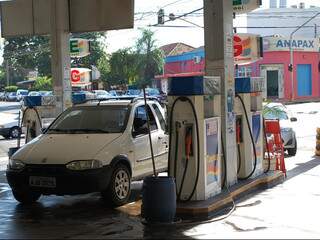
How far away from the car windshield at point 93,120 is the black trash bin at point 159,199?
2.00 meters

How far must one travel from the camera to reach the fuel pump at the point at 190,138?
30.1 ft

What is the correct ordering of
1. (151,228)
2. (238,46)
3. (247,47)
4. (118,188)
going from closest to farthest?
(151,228)
(118,188)
(247,47)
(238,46)

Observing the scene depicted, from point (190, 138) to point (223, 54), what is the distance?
5.96ft

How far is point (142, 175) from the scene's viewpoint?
1068 cm

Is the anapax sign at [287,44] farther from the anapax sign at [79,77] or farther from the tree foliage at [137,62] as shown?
the anapax sign at [79,77]

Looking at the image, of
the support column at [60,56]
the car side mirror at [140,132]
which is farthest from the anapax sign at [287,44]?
the car side mirror at [140,132]

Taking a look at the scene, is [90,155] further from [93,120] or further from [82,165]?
[93,120]

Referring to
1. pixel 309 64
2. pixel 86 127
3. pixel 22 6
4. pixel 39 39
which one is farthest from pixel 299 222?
pixel 39 39

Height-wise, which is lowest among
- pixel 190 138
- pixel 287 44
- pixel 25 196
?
pixel 25 196

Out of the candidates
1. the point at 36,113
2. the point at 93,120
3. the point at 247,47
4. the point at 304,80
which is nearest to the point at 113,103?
the point at 93,120

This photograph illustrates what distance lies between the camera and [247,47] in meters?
16.9

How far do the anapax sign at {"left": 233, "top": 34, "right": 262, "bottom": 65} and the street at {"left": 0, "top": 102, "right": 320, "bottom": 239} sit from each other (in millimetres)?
5658

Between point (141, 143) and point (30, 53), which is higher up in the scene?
point (30, 53)

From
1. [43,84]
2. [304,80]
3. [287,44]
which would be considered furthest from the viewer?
[43,84]
